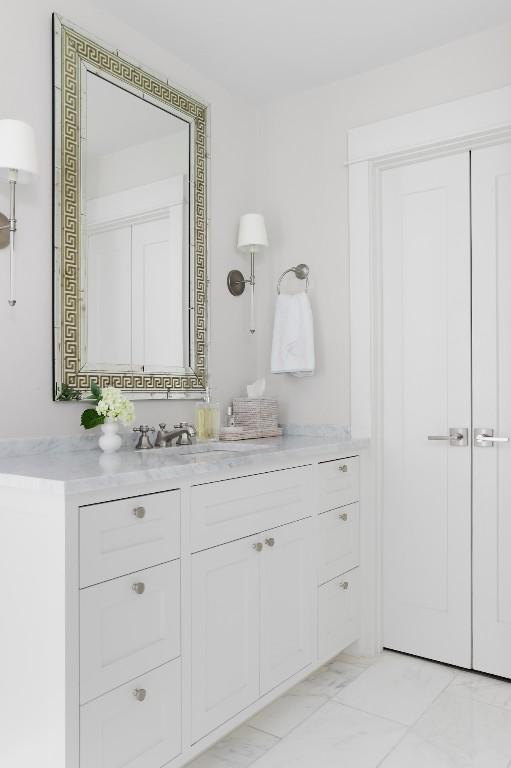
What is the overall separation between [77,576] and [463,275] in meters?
1.84

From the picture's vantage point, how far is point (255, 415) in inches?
102

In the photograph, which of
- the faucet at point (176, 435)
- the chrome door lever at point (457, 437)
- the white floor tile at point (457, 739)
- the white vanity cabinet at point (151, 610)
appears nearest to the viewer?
the white vanity cabinet at point (151, 610)

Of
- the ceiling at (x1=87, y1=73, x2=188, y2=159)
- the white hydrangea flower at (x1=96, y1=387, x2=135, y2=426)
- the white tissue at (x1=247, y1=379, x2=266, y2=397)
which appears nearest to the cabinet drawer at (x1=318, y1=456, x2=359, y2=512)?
the white tissue at (x1=247, y1=379, x2=266, y2=397)

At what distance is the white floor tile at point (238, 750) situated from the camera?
5.93 feet

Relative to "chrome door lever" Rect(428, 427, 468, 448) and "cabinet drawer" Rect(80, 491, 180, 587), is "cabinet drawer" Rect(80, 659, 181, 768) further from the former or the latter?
"chrome door lever" Rect(428, 427, 468, 448)

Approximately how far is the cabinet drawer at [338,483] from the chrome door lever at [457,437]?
0.38 meters

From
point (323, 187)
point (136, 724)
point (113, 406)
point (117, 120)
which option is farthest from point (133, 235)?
point (136, 724)

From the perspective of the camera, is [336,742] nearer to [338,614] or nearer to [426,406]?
[338,614]

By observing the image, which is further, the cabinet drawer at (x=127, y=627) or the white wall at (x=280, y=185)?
the white wall at (x=280, y=185)

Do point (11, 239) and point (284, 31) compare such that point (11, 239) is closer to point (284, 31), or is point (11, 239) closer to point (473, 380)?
point (284, 31)

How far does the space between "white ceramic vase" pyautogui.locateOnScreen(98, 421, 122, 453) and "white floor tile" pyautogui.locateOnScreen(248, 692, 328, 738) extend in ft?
3.34

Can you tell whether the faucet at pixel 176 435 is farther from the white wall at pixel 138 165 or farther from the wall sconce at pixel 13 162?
the white wall at pixel 138 165

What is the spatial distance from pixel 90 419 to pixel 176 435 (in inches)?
13.5

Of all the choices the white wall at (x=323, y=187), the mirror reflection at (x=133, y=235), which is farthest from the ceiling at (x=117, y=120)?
the white wall at (x=323, y=187)
